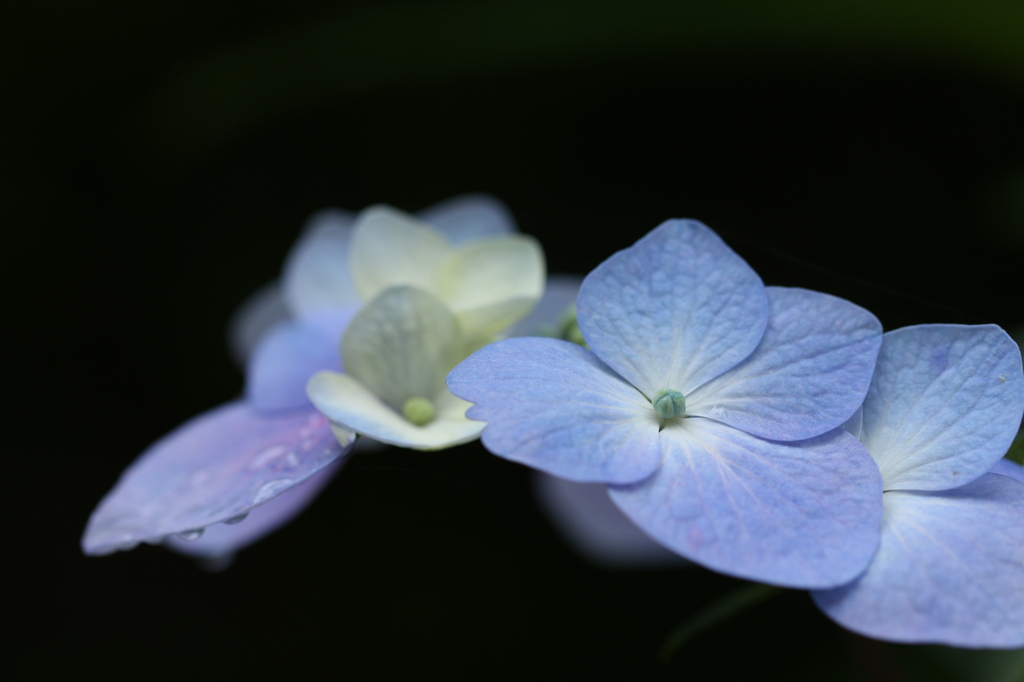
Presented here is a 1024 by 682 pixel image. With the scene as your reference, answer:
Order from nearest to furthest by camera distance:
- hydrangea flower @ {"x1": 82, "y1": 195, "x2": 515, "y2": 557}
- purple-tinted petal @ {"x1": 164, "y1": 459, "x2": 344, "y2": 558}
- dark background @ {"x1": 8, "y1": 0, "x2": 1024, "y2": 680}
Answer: hydrangea flower @ {"x1": 82, "y1": 195, "x2": 515, "y2": 557} → purple-tinted petal @ {"x1": 164, "y1": 459, "x2": 344, "y2": 558} → dark background @ {"x1": 8, "y1": 0, "x2": 1024, "y2": 680}

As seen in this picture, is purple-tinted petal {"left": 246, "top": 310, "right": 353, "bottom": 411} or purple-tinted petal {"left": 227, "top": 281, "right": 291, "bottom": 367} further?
purple-tinted petal {"left": 227, "top": 281, "right": 291, "bottom": 367}

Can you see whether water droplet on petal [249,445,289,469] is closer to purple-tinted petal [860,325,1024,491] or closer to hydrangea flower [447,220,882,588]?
hydrangea flower [447,220,882,588]

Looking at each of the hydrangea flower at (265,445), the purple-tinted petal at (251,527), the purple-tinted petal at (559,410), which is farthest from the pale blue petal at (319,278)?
the purple-tinted petal at (559,410)

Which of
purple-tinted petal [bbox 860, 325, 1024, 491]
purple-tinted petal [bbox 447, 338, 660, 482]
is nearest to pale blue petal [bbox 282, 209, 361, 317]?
purple-tinted petal [bbox 447, 338, 660, 482]

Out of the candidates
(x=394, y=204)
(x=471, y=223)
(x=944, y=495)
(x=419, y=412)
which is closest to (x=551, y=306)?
(x=471, y=223)

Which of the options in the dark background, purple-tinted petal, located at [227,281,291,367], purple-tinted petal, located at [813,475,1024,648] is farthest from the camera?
the dark background

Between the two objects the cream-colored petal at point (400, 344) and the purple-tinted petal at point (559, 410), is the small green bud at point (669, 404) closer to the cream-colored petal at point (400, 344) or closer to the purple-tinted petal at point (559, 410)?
the purple-tinted petal at point (559, 410)

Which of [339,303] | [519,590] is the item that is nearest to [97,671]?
[519,590]
